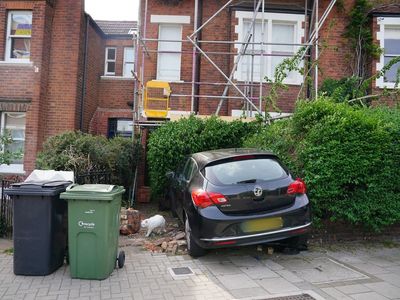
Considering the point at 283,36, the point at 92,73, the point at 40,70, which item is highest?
the point at 283,36

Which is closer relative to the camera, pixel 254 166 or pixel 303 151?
pixel 254 166

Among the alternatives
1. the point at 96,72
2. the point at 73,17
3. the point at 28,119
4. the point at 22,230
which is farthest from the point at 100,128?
the point at 22,230

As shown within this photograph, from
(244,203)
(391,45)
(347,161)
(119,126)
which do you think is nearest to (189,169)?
(244,203)

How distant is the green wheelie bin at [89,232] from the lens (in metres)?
4.62

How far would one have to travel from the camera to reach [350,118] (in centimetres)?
591

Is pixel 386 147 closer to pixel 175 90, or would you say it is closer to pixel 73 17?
pixel 175 90

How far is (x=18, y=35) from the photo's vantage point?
11.9m

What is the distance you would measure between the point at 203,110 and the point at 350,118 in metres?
6.29

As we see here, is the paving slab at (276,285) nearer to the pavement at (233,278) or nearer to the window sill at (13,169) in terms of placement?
the pavement at (233,278)

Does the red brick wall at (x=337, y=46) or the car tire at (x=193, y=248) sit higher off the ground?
the red brick wall at (x=337, y=46)

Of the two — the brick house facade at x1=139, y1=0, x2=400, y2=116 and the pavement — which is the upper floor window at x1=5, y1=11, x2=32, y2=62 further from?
the pavement

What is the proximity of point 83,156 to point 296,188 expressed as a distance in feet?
15.3

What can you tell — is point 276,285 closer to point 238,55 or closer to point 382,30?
point 238,55

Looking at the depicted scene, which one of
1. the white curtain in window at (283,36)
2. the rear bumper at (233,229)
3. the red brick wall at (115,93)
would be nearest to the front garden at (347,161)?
the rear bumper at (233,229)
